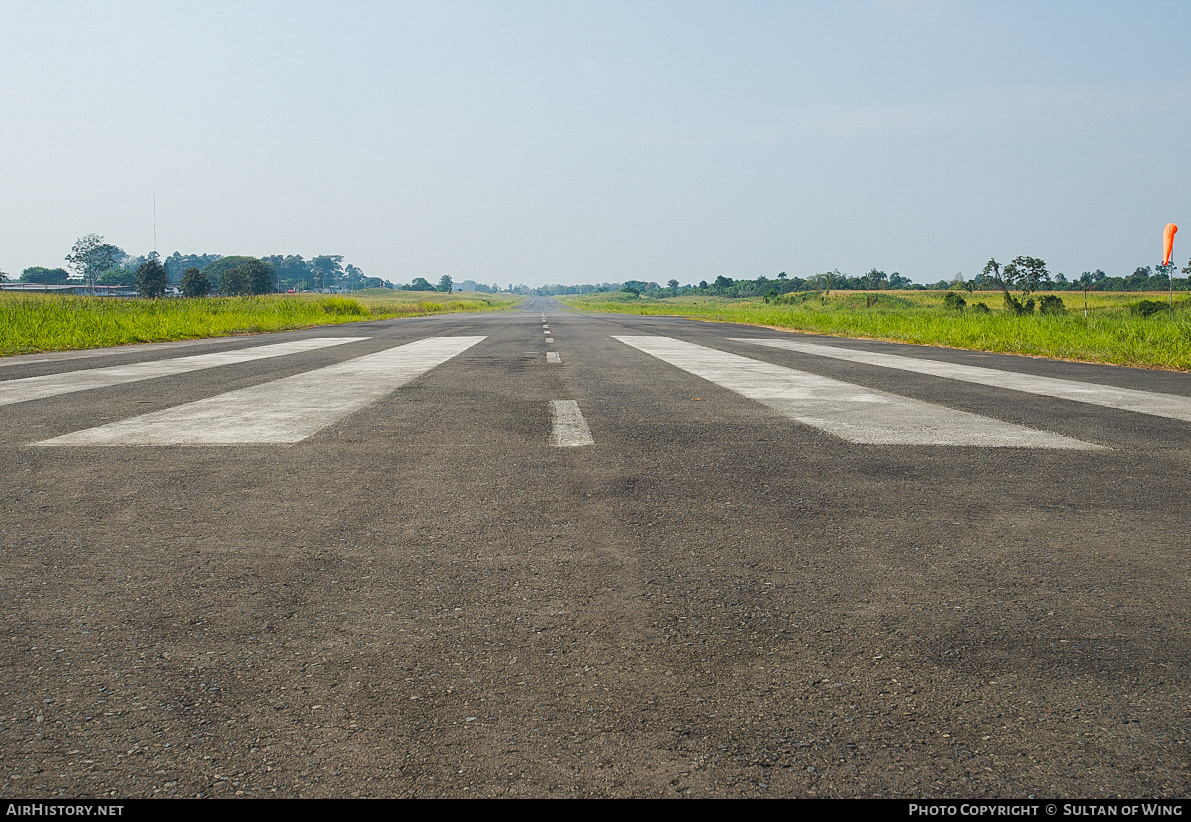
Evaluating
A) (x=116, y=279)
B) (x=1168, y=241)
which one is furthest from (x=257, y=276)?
(x=1168, y=241)

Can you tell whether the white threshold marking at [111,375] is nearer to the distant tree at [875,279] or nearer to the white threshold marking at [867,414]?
the white threshold marking at [867,414]

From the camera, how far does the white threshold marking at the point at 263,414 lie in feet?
16.4

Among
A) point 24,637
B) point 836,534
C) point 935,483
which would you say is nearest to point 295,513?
point 24,637

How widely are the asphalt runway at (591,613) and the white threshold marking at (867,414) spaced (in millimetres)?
83

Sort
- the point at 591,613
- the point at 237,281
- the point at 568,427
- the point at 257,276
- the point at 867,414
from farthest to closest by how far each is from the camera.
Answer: the point at 257,276 < the point at 237,281 < the point at 867,414 < the point at 568,427 < the point at 591,613

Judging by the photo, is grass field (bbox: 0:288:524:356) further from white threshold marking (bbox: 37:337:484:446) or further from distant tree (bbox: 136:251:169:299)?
distant tree (bbox: 136:251:169:299)

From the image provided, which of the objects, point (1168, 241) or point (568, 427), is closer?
point (568, 427)

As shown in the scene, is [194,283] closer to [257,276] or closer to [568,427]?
[257,276]

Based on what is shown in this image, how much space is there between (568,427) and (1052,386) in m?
6.02

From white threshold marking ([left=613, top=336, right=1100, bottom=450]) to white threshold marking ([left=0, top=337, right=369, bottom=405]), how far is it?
6.54 meters

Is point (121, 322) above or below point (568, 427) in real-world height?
above

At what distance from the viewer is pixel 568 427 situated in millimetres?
5555

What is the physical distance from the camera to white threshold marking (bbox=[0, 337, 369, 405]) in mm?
7375

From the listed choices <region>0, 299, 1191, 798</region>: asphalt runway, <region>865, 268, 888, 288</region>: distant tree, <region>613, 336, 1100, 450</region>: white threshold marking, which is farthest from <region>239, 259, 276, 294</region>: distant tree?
<region>0, 299, 1191, 798</region>: asphalt runway
